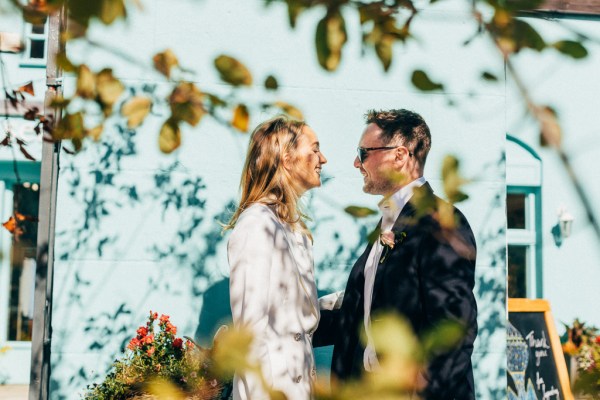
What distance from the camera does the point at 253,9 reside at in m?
4.64

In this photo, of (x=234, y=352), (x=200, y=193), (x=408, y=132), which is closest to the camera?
(x=234, y=352)

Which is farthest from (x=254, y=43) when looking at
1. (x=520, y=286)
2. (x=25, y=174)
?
(x=520, y=286)

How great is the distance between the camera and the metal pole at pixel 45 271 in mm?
4258

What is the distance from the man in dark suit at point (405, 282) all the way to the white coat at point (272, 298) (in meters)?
0.19

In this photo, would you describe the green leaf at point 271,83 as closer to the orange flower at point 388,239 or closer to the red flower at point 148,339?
the orange flower at point 388,239

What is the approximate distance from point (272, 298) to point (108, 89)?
5.41 ft

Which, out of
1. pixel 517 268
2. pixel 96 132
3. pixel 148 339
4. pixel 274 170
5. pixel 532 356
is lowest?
pixel 532 356

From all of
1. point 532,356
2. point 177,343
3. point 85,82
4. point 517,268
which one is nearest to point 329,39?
point 85,82

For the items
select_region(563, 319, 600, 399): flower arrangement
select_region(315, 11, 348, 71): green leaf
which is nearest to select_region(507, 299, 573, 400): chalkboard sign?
select_region(563, 319, 600, 399): flower arrangement

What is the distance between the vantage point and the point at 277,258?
101 inches

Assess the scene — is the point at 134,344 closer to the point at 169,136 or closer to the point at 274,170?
the point at 274,170

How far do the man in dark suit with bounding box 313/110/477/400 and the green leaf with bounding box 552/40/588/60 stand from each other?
1616 millimetres

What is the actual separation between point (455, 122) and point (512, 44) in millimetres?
3994

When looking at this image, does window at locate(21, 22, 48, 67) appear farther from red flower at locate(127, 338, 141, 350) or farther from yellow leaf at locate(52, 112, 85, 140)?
yellow leaf at locate(52, 112, 85, 140)
